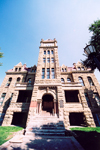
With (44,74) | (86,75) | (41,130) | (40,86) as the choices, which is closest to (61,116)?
(41,130)

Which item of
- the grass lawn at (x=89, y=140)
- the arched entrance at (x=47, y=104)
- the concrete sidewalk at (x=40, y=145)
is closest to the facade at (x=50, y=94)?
Result: the arched entrance at (x=47, y=104)

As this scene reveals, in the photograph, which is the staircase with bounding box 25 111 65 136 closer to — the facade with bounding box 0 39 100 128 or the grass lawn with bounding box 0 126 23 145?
the facade with bounding box 0 39 100 128

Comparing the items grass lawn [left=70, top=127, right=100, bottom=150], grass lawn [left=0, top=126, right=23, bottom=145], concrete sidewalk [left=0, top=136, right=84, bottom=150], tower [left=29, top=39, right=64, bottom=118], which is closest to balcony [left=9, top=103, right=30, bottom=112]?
tower [left=29, top=39, right=64, bottom=118]

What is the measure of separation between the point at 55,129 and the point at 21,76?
15249 millimetres

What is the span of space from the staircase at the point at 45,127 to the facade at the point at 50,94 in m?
1.01

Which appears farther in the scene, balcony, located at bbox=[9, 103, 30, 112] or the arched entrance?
the arched entrance

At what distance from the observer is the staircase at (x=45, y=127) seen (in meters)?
7.21

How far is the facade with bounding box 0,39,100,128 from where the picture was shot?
11.1 m

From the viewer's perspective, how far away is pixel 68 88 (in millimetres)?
14219

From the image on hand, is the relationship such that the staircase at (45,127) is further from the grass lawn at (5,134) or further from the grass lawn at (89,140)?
the grass lawn at (89,140)

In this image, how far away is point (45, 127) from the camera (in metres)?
7.93

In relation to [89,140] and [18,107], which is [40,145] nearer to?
[89,140]

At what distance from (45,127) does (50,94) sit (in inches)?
199

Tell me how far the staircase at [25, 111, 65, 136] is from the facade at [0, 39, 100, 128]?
1006 millimetres
